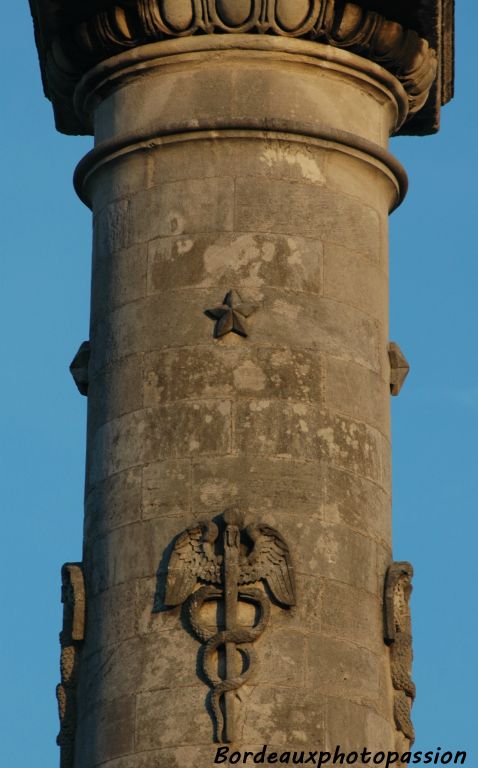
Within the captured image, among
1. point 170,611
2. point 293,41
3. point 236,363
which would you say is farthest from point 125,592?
point 293,41

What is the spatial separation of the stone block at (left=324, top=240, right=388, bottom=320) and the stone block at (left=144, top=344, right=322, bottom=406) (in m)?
0.86

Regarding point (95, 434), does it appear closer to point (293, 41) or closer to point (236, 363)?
point (236, 363)

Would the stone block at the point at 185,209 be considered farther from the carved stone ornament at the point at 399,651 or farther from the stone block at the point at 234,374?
the carved stone ornament at the point at 399,651

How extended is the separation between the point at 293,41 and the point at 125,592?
5.79m

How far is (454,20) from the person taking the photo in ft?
108

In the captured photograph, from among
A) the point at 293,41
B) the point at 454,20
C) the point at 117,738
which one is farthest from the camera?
the point at 454,20

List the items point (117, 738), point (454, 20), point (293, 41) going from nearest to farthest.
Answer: point (117, 738)
point (293, 41)
point (454, 20)

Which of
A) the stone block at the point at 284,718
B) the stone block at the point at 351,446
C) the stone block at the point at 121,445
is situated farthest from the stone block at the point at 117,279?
the stone block at the point at 284,718

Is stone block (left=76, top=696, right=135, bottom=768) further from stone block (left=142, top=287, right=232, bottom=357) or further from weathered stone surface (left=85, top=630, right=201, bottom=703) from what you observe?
stone block (left=142, top=287, right=232, bottom=357)

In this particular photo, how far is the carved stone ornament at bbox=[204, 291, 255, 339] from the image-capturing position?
29.5 m

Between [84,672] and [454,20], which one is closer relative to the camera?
[84,672]

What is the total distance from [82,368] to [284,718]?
15.1 ft

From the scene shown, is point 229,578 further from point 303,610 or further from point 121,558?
point 121,558

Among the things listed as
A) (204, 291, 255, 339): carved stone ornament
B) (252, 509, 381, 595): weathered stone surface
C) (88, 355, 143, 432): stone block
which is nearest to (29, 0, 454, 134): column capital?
(204, 291, 255, 339): carved stone ornament
